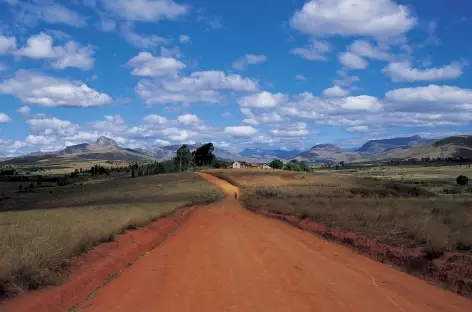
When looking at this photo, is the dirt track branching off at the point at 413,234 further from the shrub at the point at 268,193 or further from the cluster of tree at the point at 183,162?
the cluster of tree at the point at 183,162

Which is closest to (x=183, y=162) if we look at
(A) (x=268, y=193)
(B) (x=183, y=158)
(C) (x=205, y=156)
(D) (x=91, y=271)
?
(B) (x=183, y=158)

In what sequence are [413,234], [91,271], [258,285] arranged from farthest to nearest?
1. [413,234]
2. [91,271]
3. [258,285]

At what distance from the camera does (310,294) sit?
351 inches

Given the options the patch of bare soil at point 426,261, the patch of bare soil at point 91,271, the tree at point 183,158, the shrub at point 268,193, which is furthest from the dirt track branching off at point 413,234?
the tree at point 183,158

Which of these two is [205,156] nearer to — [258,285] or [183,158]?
[183,158]

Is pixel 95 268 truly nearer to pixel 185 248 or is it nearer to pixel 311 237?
pixel 185 248

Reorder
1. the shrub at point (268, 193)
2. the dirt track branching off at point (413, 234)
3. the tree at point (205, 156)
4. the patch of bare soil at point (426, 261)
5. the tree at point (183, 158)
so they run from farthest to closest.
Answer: the tree at point (205, 156) < the tree at point (183, 158) < the shrub at point (268, 193) < the dirt track branching off at point (413, 234) < the patch of bare soil at point (426, 261)

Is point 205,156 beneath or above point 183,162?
above

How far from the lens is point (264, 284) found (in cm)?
979

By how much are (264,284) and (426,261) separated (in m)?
4.79

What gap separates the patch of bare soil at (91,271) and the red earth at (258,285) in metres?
0.06

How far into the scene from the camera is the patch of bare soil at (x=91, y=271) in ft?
29.2

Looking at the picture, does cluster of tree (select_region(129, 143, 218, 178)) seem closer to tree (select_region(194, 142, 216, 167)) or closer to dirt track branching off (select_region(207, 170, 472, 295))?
tree (select_region(194, 142, 216, 167))

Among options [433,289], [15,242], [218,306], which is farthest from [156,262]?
[433,289]
